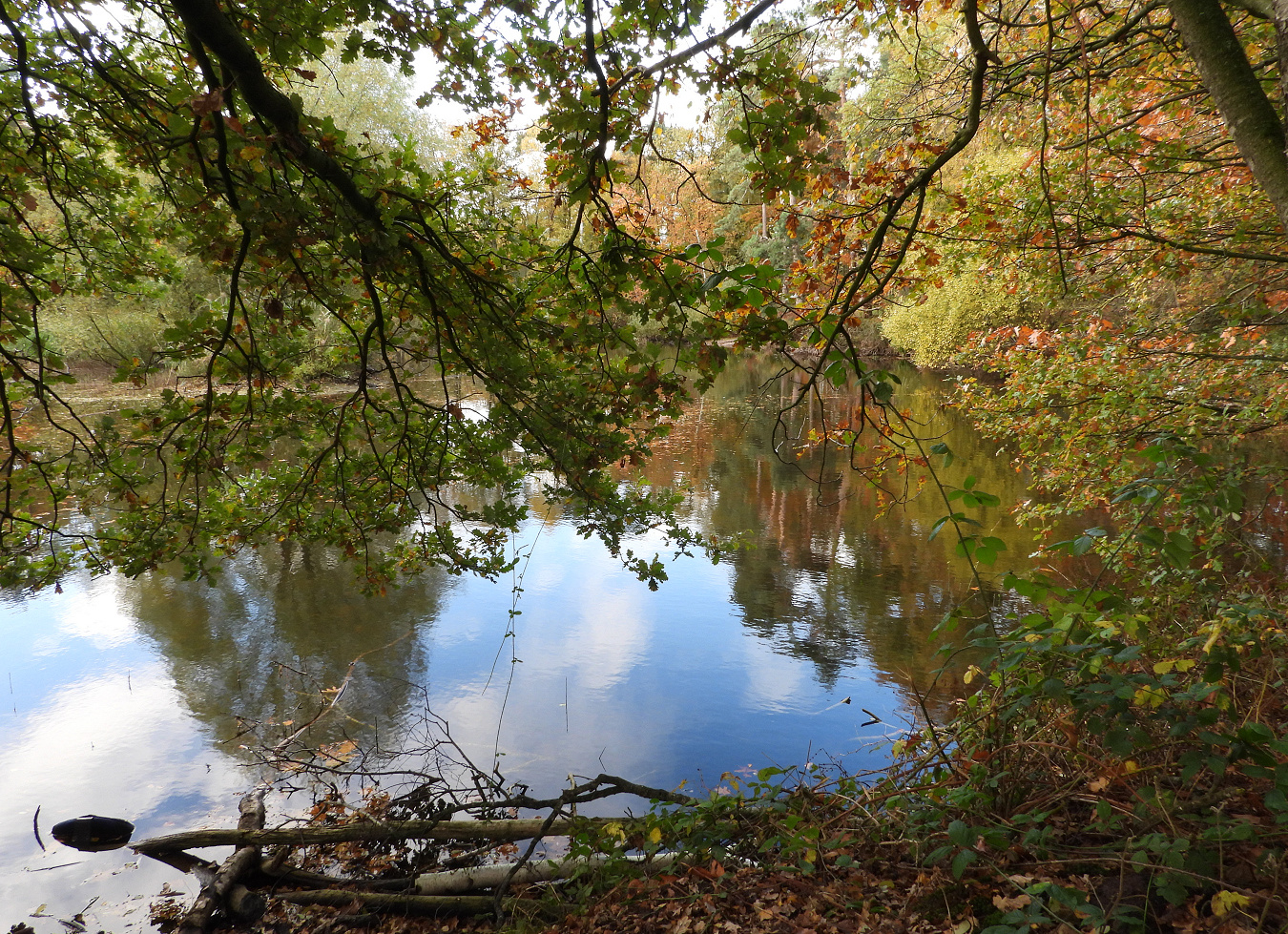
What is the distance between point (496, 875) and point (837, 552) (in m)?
7.65

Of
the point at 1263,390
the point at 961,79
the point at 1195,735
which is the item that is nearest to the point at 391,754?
the point at 1195,735

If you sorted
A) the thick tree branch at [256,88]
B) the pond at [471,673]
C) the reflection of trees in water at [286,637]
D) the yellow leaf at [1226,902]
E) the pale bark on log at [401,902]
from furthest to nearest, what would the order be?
the reflection of trees in water at [286,637] < the pond at [471,673] < the pale bark on log at [401,902] < the thick tree branch at [256,88] < the yellow leaf at [1226,902]

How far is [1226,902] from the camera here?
2.03 m

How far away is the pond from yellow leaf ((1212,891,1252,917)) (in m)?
2.33

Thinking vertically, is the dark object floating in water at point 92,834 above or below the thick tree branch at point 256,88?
below

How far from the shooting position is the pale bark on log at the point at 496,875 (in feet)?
12.7

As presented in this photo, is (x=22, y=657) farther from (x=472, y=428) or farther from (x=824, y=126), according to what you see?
(x=824, y=126)

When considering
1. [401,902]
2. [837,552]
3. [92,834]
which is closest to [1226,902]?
[401,902]

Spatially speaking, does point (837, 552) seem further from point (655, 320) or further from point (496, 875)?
point (655, 320)

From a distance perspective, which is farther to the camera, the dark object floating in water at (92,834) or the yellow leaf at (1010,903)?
the dark object floating in water at (92,834)

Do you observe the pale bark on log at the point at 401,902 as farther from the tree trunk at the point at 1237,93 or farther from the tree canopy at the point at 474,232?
the tree trunk at the point at 1237,93

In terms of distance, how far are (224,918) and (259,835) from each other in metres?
0.49

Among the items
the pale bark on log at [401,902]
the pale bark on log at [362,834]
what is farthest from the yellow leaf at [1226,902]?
the pale bark on log at [401,902]

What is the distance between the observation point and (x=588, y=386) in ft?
12.4
